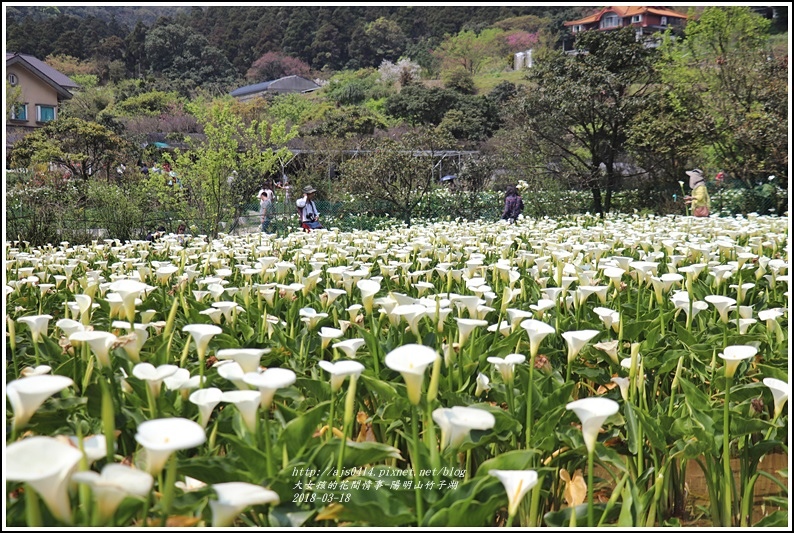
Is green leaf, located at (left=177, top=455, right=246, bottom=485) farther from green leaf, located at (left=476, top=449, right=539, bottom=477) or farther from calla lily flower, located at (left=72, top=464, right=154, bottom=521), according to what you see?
green leaf, located at (left=476, top=449, right=539, bottom=477)

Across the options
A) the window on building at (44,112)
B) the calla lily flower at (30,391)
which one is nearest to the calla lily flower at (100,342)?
the calla lily flower at (30,391)

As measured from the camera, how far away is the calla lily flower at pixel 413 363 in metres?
1.38

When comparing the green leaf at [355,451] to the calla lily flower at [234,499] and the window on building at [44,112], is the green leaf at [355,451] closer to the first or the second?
the calla lily flower at [234,499]

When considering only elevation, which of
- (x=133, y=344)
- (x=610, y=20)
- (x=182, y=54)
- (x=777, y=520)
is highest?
(x=610, y=20)

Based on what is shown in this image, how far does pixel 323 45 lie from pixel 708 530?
81517 mm

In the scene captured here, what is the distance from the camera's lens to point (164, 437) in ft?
3.64

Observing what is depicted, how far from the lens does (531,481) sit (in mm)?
1294

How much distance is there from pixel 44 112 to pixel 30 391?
3975 centimetres

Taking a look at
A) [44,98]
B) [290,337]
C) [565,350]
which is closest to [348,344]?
[290,337]

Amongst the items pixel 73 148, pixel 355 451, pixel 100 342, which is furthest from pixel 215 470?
pixel 73 148

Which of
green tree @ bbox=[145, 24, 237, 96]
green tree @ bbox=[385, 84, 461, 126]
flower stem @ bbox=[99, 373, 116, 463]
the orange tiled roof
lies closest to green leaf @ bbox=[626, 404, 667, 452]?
flower stem @ bbox=[99, 373, 116, 463]

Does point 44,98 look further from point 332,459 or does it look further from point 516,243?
point 332,459

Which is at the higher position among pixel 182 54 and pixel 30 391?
pixel 182 54

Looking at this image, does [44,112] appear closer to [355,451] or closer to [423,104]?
[423,104]
